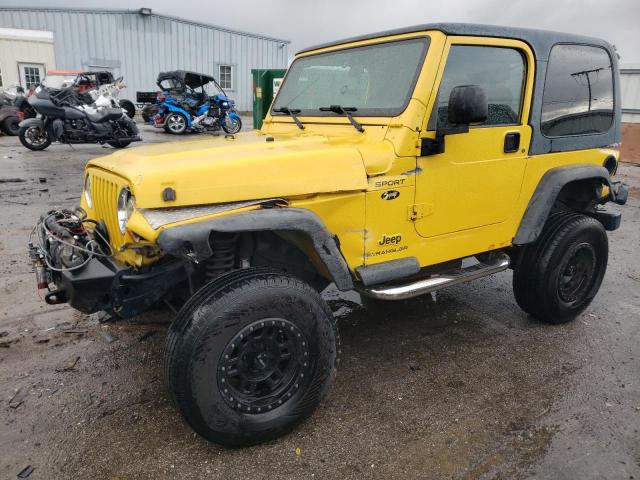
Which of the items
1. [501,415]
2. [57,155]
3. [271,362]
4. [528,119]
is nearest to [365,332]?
[501,415]

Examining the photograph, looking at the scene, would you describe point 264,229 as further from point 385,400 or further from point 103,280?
point 385,400

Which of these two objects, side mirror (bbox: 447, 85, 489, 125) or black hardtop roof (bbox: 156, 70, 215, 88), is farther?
black hardtop roof (bbox: 156, 70, 215, 88)

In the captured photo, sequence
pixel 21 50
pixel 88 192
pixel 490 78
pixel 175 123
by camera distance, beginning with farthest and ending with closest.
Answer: pixel 21 50, pixel 175 123, pixel 490 78, pixel 88 192

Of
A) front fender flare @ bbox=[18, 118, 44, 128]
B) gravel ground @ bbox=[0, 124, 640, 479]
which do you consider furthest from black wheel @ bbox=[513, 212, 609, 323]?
front fender flare @ bbox=[18, 118, 44, 128]

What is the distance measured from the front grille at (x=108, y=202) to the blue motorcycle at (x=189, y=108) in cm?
1399

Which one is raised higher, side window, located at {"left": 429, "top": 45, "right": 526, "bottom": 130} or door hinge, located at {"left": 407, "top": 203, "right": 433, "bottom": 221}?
side window, located at {"left": 429, "top": 45, "right": 526, "bottom": 130}

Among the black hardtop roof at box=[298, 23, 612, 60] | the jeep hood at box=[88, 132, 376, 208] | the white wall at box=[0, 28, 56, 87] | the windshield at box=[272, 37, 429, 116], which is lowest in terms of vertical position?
the jeep hood at box=[88, 132, 376, 208]

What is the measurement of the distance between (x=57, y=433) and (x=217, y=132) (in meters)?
15.6

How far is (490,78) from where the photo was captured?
3.26 m

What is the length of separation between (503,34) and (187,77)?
15.3m

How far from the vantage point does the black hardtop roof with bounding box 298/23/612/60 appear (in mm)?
3029

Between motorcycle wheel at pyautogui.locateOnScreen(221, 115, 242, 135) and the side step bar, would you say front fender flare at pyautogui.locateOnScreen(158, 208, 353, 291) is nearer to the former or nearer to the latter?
the side step bar

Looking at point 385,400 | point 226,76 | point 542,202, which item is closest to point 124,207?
point 385,400

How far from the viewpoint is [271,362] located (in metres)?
2.53
